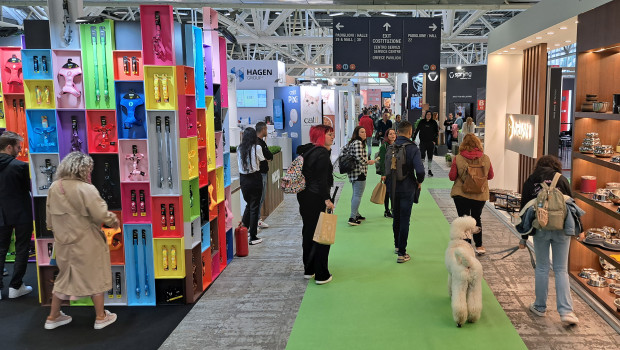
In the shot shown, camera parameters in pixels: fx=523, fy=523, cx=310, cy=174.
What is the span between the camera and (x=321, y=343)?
12.9 ft

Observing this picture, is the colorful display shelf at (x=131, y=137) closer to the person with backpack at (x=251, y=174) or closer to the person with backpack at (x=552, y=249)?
the person with backpack at (x=251, y=174)

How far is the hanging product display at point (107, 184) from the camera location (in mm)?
4730

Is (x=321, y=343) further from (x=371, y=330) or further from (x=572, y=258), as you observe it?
(x=572, y=258)

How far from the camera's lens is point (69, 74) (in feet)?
14.9

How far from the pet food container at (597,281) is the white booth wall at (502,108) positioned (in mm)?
4659

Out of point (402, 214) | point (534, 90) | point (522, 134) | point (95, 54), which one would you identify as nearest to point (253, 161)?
point (402, 214)

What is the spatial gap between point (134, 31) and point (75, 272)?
2.11 meters

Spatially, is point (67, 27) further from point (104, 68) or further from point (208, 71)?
point (208, 71)

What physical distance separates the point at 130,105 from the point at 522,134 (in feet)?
20.6

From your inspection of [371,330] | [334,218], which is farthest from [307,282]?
[371,330]

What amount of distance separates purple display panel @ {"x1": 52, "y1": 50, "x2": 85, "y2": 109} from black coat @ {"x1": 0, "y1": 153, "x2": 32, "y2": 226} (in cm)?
82

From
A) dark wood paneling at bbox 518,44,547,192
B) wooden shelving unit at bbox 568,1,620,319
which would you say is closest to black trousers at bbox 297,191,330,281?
wooden shelving unit at bbox 568,1,620,319

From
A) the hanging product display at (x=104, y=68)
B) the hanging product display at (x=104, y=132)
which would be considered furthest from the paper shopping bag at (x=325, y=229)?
the hanging product display at (x=104, y=68)

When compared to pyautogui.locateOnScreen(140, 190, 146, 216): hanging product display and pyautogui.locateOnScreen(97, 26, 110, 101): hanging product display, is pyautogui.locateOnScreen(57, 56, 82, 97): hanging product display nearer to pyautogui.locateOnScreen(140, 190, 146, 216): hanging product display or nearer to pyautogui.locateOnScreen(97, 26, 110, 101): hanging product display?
pyautogui.locateOnScreen(97, 26, 110, 101): hanging product display
